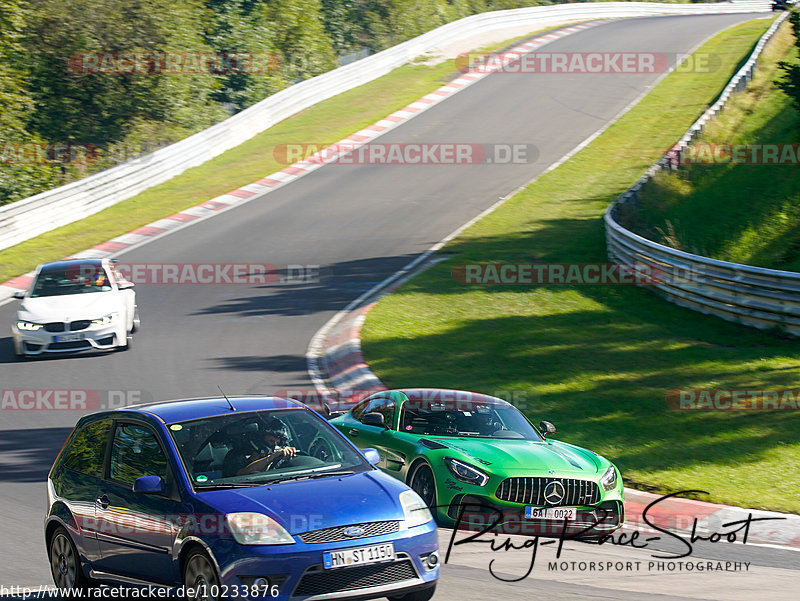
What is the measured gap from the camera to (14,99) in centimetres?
3603

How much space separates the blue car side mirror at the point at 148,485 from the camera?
659 centimetres

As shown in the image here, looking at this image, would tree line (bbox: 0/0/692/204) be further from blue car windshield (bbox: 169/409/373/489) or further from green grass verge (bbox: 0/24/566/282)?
blue car windshield (bbox: 169/409/373/489)

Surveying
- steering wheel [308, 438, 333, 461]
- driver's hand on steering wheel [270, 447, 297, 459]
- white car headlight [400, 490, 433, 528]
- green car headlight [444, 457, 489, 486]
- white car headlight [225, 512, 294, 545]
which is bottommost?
green car headlight [444, 457, 489, 486]

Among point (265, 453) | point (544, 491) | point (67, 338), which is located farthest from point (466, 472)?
point (67, 338)

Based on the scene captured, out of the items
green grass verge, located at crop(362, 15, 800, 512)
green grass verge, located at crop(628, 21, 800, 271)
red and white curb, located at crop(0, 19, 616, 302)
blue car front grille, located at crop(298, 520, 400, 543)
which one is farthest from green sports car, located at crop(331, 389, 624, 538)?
red and white curb, located at crop(0, 19, 616, 302)

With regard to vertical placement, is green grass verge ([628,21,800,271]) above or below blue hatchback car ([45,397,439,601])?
below

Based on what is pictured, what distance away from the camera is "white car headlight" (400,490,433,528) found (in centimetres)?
651

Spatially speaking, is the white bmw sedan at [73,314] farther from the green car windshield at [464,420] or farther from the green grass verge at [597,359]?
the green car windshield at [464,420]

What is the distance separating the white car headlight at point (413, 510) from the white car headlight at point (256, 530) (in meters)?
0.82

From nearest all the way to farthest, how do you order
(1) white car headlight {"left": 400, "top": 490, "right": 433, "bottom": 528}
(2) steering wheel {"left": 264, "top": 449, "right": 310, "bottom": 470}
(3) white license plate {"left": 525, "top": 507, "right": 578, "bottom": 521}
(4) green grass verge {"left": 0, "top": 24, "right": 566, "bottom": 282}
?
(1) white car headlight {"left": 400, "top": 490, "right": 433, "bottom": 528} < (2) steering wheel {"left": 264, "top": 449, "right": 310, "bottom": 470} < (3) white license plate {"left": 525, "top": 507, "right": 578, "bottom": 521} < (4) green grass verge {"left": 0, "top": 24, "right": 566, "bottom": 282}

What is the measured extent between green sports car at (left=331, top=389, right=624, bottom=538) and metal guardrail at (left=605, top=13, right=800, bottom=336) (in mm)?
7484

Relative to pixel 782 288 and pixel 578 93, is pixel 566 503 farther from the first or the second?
pixel 578 93

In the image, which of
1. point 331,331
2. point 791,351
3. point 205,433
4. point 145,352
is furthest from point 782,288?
point 205,433

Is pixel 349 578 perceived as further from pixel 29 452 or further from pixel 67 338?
pixel 67 338
